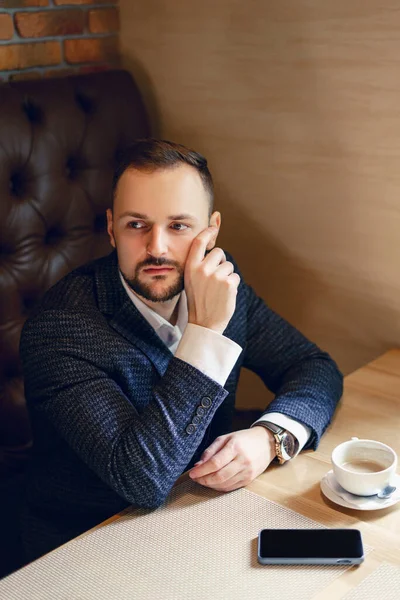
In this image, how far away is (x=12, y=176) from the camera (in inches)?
66.9

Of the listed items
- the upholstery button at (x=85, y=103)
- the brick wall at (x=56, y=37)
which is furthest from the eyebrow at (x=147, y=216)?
the brick wall at (x=56, y=37)

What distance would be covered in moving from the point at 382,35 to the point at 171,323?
70 cm

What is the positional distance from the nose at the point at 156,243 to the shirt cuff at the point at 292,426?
1.06 ft

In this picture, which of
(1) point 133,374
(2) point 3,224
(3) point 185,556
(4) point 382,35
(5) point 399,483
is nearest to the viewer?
(3) point 185,556

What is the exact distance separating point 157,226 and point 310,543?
1.80 feet

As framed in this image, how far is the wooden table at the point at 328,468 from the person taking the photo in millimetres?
993

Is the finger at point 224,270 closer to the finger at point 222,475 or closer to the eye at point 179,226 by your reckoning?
the eye at point 179,226

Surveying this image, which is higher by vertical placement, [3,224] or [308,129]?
[308,129]

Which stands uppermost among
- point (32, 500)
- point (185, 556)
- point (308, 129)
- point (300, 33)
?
point (300, 33)

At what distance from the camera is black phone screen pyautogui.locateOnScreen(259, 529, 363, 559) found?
0.98 metres

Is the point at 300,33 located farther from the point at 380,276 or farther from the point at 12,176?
the point at 12,176

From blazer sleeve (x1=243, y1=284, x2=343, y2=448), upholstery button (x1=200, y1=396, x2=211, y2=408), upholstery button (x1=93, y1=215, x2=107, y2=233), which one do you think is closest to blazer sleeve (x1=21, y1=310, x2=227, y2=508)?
upholstery button (x1=200, y1=396, x2=211, y2=408)

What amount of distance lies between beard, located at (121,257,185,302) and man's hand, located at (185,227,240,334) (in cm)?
2

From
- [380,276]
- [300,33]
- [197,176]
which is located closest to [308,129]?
[300,33]
